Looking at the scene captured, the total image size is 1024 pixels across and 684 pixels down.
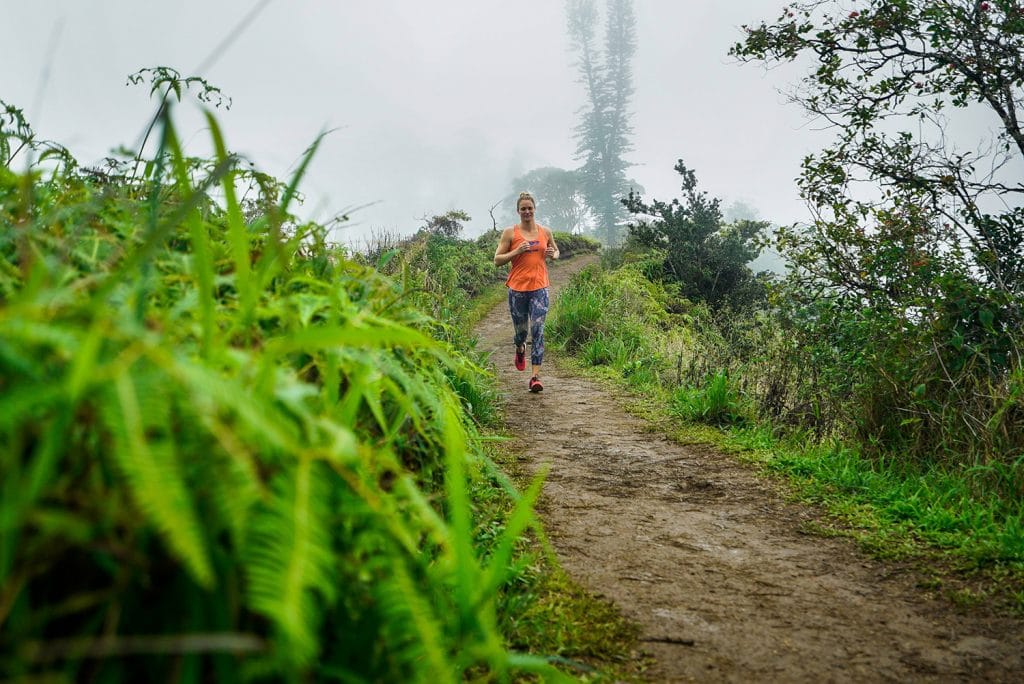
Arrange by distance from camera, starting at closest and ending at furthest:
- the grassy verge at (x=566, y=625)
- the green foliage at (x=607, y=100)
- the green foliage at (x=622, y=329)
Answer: the grassy verge at (x=566, y=625) → the green foliage at (x=622, y=329) → the green foliage at (x=607, y=100)

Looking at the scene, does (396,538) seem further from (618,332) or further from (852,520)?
(618,332)

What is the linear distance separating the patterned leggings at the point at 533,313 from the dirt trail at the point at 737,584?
2.65 metres

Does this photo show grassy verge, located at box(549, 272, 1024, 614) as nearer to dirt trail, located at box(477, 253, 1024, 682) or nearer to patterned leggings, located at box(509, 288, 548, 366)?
dirt trail, located at box(477, 253, 1024, 682)

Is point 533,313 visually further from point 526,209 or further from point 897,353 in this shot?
point 897,353

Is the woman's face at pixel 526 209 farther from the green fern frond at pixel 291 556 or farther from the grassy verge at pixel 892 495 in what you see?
the green fern frond at pixel 291 556

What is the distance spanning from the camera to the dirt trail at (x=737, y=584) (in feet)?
7.43

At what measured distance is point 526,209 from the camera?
7469mm

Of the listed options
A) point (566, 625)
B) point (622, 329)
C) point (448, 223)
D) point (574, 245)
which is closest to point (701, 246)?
point (622, 329)

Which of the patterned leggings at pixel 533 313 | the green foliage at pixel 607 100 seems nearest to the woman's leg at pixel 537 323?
the patterned leggings at pixel 533 313

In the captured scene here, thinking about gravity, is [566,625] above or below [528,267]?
below

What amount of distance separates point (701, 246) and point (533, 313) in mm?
9933

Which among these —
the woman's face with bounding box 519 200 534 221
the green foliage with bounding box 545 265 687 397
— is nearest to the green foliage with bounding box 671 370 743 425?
the green foliage with bounding box 545 265 687 397

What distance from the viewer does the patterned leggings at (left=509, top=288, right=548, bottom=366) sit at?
24.8 feet

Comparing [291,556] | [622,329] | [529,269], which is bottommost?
[291,556]
